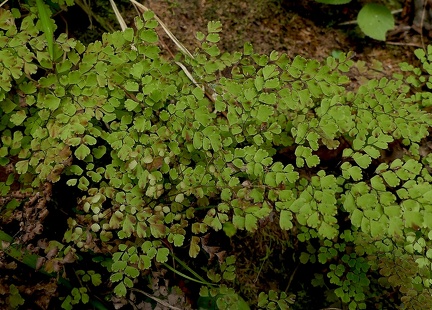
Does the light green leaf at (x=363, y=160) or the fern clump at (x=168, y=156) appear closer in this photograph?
the fern clump at (x=168, y=156)

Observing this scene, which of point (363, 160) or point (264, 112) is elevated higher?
point (264, 112)

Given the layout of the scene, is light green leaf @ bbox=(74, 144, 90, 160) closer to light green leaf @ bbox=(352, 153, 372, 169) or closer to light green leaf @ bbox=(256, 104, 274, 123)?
light green leaf @ bbox=(256, 104, 274, 123)

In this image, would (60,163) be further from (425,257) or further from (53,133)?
(425,257)

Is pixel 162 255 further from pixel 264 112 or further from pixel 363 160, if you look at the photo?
pixel 363 160

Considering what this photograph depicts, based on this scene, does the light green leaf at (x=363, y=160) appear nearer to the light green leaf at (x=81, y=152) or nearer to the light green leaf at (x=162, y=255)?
the light green leaf at (x=162, y=255)

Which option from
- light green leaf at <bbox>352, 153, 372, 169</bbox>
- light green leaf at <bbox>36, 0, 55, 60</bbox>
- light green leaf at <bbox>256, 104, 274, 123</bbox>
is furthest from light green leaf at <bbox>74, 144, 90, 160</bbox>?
light green leaf at <bbox>352, 153, 372, 169</bbox>

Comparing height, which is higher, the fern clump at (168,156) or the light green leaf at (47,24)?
the light green leaf at (47,24)

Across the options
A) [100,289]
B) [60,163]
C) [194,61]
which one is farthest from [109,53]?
[100,289]

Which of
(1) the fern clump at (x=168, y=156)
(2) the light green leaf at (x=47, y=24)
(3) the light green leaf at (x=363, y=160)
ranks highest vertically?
(2) the light green leaf at (x=47, y=24)

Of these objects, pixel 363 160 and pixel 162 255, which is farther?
pixel 363 160

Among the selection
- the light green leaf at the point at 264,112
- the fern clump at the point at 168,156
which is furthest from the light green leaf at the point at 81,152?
the light green leaf at the point at 264,112

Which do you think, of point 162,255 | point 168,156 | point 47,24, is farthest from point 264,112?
point 47,24
